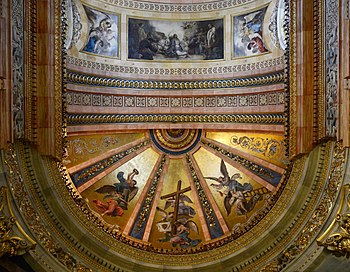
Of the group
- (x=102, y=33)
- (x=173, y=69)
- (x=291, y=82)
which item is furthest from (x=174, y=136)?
(x=291, y=82)

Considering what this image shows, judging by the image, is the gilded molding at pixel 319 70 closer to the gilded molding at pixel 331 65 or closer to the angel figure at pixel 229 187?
the gilded molding at pixel 331 65

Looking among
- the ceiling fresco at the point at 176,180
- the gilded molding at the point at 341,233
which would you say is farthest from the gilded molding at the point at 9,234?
the gilded molding at the point at 341,233

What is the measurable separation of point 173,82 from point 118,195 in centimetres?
338

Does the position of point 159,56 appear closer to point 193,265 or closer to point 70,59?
point 70,59

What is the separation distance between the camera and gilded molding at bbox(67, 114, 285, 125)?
12727 millimetres

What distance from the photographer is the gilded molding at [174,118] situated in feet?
41.8

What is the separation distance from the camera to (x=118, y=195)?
14.4m

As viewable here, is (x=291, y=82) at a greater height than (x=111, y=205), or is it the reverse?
(x=291, y=82)

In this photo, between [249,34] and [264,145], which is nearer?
[249,34]

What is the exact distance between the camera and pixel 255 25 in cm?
1340

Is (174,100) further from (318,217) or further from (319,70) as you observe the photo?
(318,217)

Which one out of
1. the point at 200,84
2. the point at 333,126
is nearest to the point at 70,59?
the point at 200,84

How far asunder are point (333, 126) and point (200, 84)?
5215mm

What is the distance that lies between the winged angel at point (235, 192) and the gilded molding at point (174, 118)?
1423 mm
